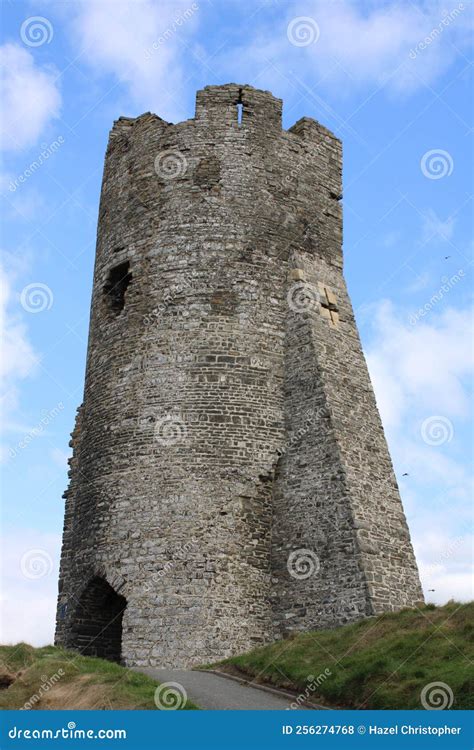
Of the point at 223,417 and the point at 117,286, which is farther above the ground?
the point at 117,286

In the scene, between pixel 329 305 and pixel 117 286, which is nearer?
pixel 329 305

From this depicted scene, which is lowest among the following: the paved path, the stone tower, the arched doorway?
the paved path

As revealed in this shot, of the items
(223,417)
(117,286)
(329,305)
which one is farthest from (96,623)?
(329,305)

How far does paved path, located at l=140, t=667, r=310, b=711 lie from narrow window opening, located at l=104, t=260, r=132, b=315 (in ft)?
27.2

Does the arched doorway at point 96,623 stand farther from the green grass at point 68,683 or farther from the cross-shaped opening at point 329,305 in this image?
the cross-shaped opening at point 329,305

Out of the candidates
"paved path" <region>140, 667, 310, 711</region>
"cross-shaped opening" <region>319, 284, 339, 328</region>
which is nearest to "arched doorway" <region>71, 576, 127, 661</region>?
"paved path" <region>140, 667, 310, 711</region>

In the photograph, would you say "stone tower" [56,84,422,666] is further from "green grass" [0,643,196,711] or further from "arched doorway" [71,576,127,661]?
"green grass" [0,643,196,711]

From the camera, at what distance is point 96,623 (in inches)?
673

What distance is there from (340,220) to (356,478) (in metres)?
6.84

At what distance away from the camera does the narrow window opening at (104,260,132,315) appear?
19078 mm

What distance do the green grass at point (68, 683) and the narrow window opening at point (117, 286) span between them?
792cm

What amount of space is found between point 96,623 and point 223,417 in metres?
4.78

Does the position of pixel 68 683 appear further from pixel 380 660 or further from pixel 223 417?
pixel 223 417

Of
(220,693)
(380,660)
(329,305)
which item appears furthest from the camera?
(329,305)
